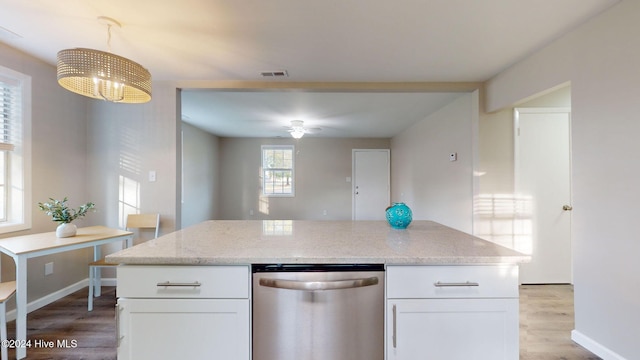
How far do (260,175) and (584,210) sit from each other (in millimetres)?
5949

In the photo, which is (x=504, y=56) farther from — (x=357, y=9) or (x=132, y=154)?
(x=132, y=154)

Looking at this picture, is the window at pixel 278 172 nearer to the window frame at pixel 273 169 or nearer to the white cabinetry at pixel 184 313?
the window frame at pixel 273 169

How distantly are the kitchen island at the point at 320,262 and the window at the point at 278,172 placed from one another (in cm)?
564

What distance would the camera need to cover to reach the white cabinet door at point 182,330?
3.51 feet

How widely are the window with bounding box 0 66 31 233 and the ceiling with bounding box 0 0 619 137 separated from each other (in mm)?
363

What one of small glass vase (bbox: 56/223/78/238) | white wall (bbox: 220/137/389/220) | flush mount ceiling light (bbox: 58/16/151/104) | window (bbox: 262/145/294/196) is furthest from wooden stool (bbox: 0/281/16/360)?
window (bbox: 262/145/294/196)

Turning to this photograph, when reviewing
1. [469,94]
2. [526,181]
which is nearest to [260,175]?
[469,94]

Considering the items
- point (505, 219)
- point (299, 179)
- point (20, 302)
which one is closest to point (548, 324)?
point (505, 219)

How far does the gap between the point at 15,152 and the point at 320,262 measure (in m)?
3.05

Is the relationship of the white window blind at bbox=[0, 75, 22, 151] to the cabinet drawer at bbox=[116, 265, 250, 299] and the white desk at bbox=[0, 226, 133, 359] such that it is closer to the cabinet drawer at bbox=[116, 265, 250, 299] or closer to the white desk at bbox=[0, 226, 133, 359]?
the white desk at bbox=[0, 226, 133, 359]

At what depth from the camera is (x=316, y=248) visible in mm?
1203

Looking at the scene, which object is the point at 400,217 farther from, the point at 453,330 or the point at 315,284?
the point at 315,284

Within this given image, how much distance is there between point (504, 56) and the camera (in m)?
2.34

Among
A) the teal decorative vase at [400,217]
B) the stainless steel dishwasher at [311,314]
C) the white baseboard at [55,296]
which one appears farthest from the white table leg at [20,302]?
the teal decorative vase at [400,217]
